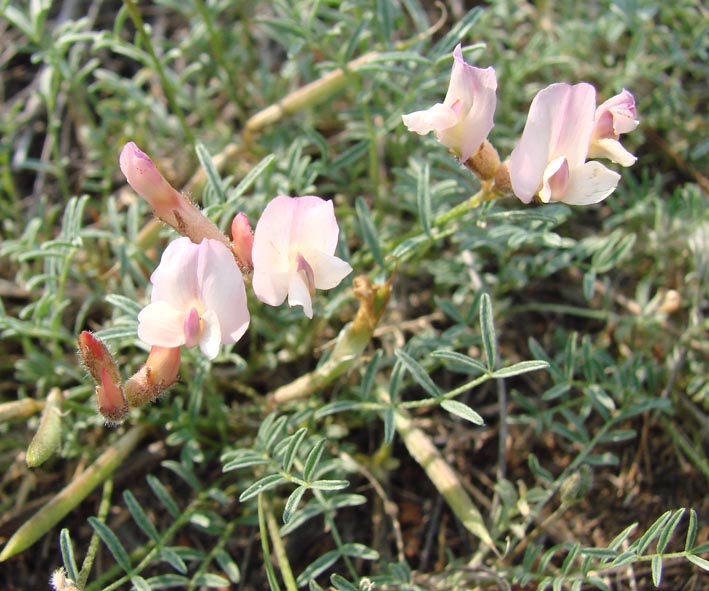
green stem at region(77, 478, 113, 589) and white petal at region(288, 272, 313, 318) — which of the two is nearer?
white petal at region(288, 272, 313, 318)

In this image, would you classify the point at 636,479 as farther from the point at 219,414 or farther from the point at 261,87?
the point at 261,87

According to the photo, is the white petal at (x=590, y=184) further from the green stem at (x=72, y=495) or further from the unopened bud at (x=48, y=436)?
the green stem at (x=72, y=495)

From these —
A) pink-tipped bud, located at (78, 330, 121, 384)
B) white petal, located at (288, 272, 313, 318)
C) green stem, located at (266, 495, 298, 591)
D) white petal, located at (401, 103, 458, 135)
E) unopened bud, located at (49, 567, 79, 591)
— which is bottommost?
green stem, located at (266, 495, 298, 591)

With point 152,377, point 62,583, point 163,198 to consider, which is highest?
point 163,198

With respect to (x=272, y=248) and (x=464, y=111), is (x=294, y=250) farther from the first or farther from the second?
(x=464, y=111)

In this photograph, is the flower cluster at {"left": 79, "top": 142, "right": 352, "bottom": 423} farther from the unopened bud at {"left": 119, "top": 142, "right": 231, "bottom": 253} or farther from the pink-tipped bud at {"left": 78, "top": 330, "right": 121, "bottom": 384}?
the unopened bud at {"left": 119, "top": 142, "right": 231, "bottom": 253}

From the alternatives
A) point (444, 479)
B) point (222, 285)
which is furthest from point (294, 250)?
point (444, 479)

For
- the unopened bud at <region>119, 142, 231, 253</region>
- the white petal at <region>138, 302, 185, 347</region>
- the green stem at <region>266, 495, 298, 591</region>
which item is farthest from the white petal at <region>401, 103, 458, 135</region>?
the green stem at <region>266, 495, 298, 591</region>

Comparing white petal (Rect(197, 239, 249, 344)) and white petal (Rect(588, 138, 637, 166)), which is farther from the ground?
white petal (Rect(197, 239, 249, 344))
